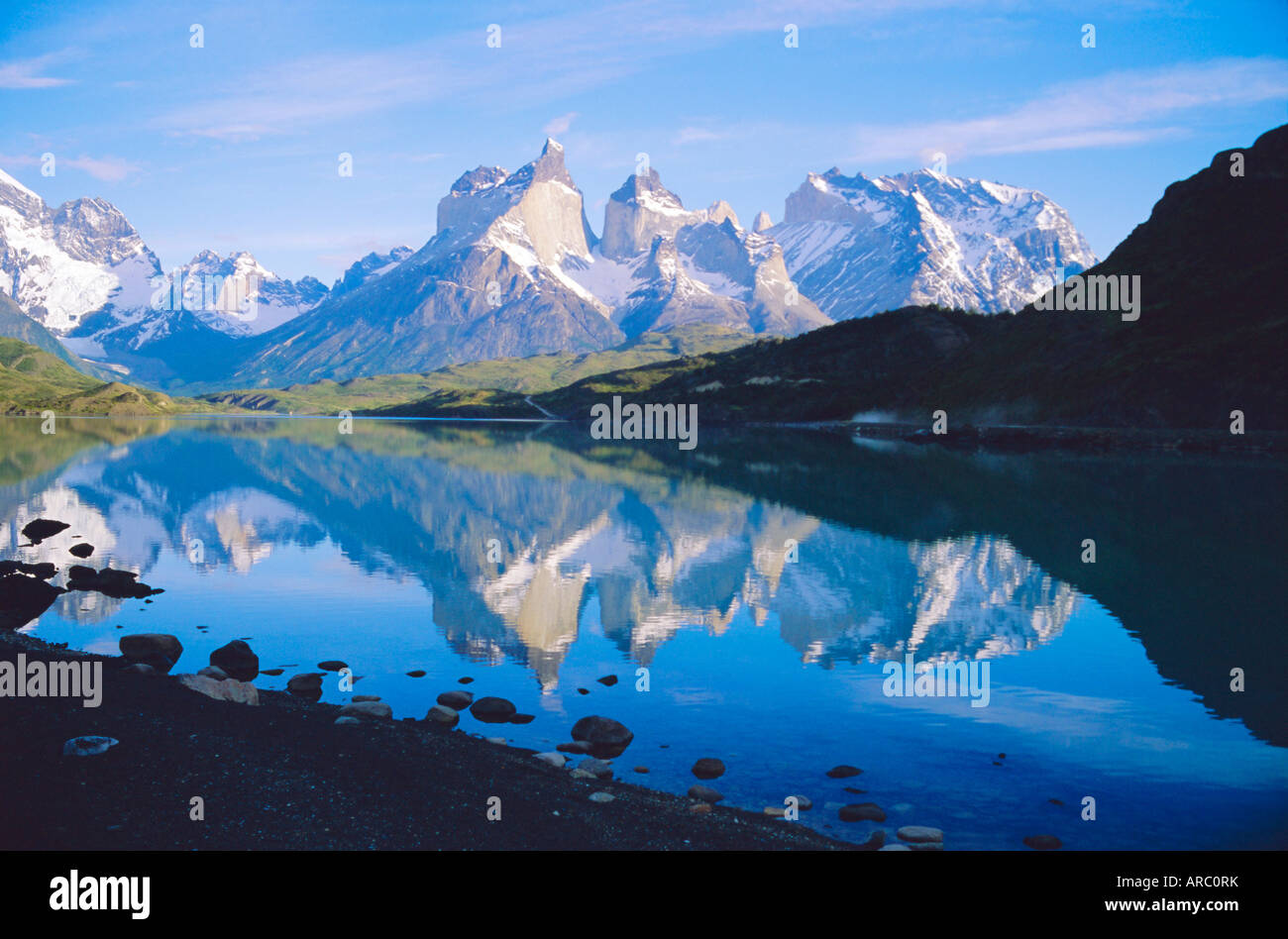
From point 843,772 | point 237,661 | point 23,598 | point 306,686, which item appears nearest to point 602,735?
point 843,772

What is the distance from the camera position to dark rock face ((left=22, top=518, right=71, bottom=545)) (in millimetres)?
56625

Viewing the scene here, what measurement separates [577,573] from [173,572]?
22279mm

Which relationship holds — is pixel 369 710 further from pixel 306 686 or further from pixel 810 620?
→ pixel 810 620

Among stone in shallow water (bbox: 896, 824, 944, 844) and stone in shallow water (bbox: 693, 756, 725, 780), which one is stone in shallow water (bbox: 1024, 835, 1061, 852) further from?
stone in shallow water (bbox: 693, 756, 725, 780)

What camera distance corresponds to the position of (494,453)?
506 feet

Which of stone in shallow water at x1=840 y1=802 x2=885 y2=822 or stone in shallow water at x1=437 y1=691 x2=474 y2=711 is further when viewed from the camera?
stone in shallow water at x1=437 y1=691 x2=474 y2=711

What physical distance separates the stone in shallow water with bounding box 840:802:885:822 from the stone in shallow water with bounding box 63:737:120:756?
15759mm

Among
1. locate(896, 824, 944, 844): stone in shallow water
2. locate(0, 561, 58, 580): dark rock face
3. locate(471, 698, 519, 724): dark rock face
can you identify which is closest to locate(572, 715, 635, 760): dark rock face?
locate(471, 698, 519, 724): dark rock face

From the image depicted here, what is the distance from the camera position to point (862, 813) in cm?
1870

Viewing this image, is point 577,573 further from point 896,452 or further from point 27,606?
point 896,452

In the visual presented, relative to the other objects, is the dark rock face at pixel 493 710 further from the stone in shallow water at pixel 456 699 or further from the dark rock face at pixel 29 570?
the dark rock face at pixel 29 570

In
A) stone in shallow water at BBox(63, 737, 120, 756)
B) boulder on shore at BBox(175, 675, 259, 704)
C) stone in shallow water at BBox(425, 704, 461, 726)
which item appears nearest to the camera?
stone in shallow water at BBox(63, 737, 120, 756)

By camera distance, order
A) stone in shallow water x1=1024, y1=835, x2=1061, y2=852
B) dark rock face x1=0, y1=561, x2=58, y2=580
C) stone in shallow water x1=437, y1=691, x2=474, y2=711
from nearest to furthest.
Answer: stone in shallow water x1=1024, y1=835, x2=1061, y2=852, stone in shallow water x1=437, y1=691, x2=474, y2=711, dark rock face x1=0, y1=561, x2=58, y2=580

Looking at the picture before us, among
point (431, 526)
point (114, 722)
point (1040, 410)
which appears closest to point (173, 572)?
point (431, 526)
